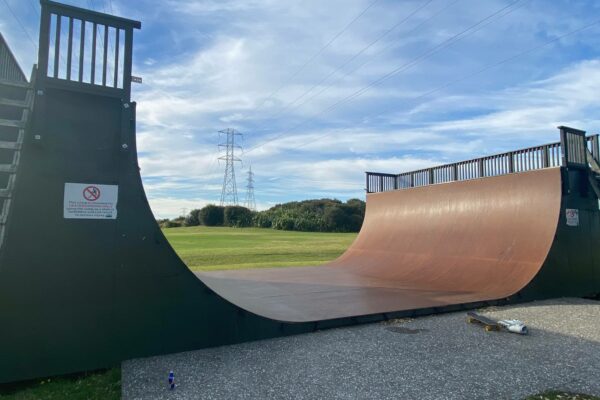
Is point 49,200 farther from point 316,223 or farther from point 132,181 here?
point 316,223

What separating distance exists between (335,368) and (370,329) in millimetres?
1414

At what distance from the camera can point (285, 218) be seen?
134 feet

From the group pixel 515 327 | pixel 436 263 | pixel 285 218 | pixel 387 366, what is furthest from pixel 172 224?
pixel 387 366

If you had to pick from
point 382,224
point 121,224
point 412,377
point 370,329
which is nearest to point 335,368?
point 412,377

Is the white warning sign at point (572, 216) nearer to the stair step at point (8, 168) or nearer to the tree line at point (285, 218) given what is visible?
the stair step at point (8, 168)

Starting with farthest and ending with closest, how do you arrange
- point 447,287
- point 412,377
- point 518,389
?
point 447,287 → point 412,377 → point 518,389

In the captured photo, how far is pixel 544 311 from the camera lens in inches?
234

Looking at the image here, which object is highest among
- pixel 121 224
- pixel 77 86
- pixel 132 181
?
pixel 77 86

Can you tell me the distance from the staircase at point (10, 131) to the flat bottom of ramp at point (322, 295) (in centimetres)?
307

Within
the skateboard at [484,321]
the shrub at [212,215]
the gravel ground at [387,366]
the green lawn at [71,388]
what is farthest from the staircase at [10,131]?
the shrub at [212,215]

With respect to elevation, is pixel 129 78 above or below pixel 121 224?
above

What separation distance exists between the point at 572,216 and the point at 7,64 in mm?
9134

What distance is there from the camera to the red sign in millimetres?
3598

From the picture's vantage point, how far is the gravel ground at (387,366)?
10.2 feet
